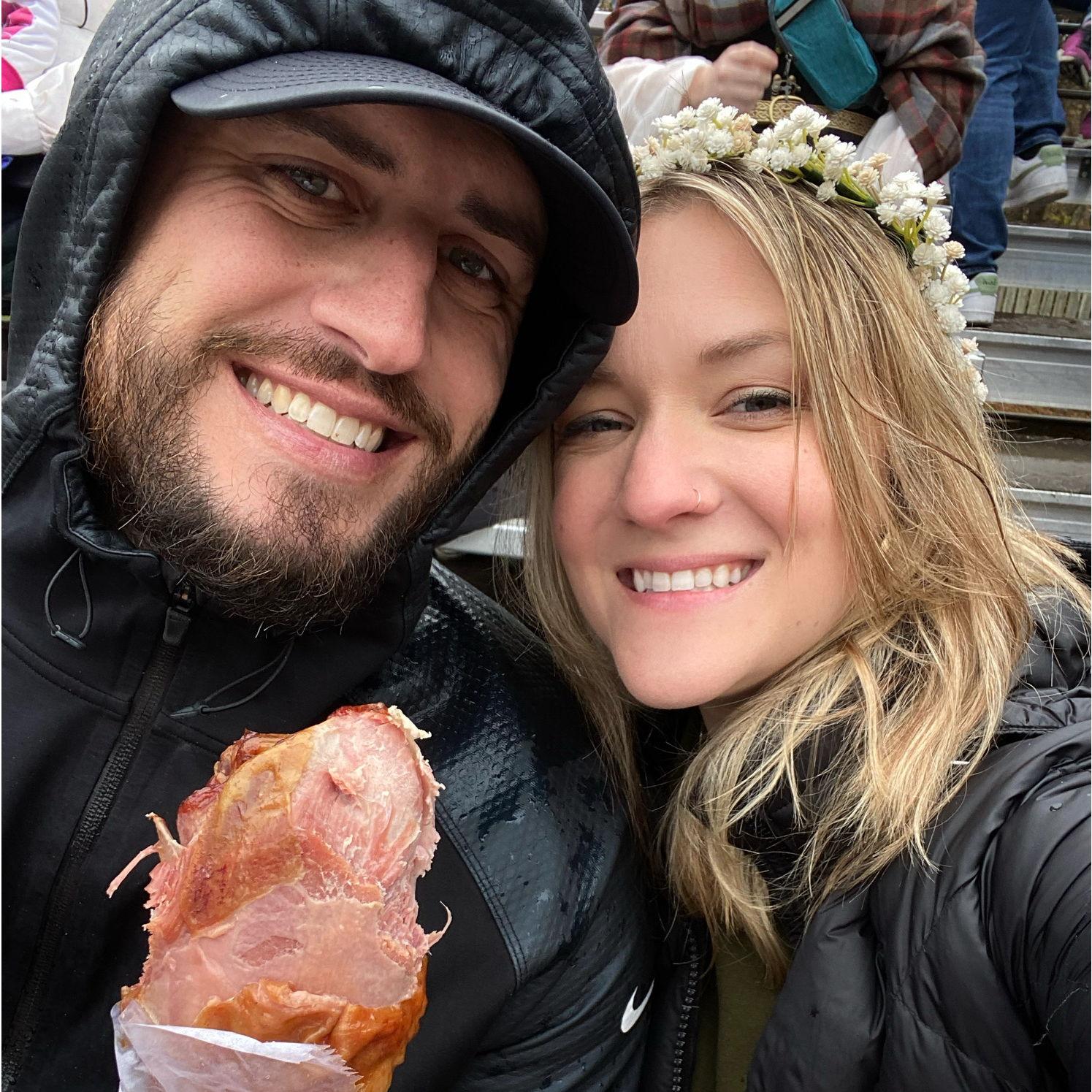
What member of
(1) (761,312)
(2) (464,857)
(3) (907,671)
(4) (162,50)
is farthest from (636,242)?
(2) (464,857)

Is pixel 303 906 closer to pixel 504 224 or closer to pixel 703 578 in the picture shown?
pixel 703 578

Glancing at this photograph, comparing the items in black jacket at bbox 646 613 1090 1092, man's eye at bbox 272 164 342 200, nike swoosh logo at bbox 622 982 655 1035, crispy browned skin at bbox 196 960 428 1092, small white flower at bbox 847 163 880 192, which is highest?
man's eye at bbox 272 164 342 200

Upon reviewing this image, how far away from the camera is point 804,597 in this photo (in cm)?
174

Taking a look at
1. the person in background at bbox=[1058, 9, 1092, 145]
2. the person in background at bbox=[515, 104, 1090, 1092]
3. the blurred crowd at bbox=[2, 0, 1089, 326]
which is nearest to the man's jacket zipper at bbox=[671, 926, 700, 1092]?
the person in background at bbox=[515, 104, 1090, 1092]

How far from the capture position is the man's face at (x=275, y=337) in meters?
1.47

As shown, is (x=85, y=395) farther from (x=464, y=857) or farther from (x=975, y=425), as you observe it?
(x=975, y=425)

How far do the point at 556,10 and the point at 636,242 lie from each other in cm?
45

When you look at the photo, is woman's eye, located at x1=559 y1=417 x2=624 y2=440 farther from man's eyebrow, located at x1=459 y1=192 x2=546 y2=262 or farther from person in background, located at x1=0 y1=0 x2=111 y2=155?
person in background, located at x1=0 y1=0 x2=111 y2=155

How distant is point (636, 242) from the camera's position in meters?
1.73

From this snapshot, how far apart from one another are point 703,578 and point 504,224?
81 cm

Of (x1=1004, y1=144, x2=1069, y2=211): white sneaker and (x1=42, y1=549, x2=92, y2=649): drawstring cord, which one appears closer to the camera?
(x1=42, y1=549, x2=92, y2=649): drawstring cord

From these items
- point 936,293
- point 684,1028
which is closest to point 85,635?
point 684,1028

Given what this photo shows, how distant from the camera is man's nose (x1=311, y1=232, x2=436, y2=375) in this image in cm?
150

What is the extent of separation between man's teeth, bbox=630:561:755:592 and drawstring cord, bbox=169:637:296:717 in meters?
0.75
